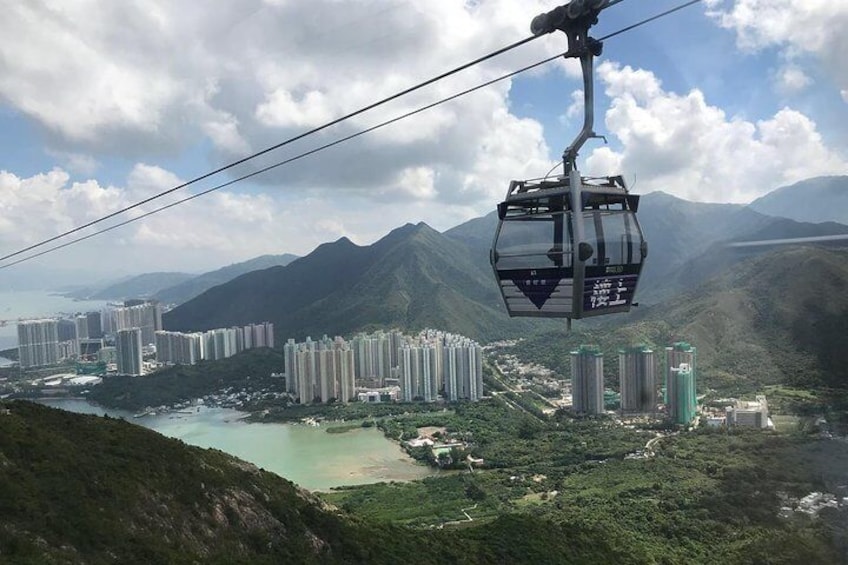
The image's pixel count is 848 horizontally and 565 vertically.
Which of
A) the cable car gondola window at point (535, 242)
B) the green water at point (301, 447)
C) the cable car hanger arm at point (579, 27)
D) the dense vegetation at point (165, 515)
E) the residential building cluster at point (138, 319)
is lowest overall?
the green water at point (301, 447)

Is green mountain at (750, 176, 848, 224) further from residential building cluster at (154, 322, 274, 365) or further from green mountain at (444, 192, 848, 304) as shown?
residential building cluster at (154, 322, 274, 365)

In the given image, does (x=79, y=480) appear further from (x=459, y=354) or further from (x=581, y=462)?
(x=459, y=354)

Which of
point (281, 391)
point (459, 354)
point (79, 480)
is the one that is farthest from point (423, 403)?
point (79, 480)

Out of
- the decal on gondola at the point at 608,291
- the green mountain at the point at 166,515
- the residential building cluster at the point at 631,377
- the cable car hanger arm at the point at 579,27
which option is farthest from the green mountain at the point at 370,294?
the cable car hanger arm at the point at 579,27

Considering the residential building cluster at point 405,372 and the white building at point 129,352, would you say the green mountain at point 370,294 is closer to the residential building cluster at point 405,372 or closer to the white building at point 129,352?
the residential building cluster at point 405,372

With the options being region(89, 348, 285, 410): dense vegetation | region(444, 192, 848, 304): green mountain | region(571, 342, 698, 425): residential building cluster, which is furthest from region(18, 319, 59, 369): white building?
region(571, 342, 698, 425): residential building cluster

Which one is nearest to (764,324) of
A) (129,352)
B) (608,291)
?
(608,291)

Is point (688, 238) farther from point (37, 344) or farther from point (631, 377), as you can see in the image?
point (37, 344)
